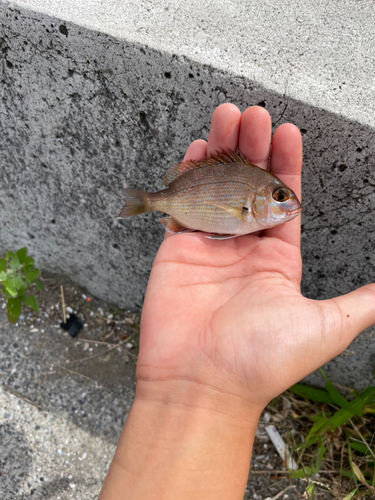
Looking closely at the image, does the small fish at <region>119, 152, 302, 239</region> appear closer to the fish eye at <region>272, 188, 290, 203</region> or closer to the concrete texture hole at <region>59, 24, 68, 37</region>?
the fish eye at <region>272, 188, 290, 203</region>

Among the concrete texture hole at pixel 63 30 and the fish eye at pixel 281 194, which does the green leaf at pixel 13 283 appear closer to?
the concrete texture hole at pixel 63 30

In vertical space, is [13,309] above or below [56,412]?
above

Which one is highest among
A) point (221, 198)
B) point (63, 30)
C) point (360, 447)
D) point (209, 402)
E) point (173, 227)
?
point (63, 30)

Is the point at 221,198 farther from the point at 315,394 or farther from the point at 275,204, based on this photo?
the point at 315,394

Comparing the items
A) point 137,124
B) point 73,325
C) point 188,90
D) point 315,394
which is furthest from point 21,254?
point 315,394

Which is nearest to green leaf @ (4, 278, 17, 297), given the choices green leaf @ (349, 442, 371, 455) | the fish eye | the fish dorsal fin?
the fish dorsal fin

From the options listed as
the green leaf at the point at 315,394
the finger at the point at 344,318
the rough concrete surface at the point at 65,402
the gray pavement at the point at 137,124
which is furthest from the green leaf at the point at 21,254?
the green leaf at the point at 315,394
